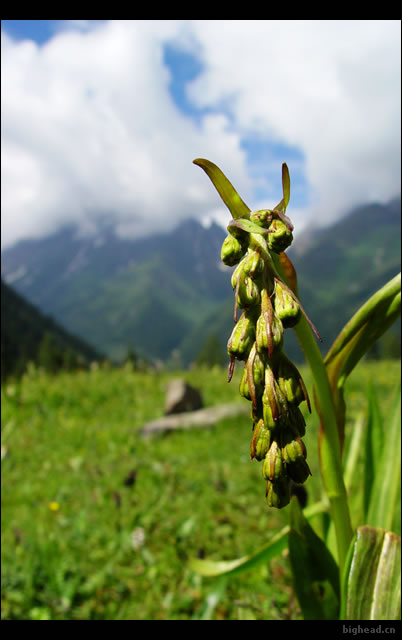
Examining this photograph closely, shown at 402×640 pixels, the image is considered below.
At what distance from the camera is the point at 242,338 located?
3.47 ft

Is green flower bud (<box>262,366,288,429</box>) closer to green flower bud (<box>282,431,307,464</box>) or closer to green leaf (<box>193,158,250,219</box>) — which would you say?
green flower bud (<box>282,431,307,464</box>)

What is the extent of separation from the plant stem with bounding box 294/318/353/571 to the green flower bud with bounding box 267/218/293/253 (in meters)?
0.43

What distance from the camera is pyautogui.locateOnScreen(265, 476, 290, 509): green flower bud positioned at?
43.5 inches

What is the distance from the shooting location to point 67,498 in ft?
15.9

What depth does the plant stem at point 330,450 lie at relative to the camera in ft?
4.75

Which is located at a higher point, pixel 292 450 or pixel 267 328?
pixel 267 328

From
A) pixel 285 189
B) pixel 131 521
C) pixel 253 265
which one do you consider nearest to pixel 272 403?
pixel 253 265

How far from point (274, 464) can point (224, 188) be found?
0.73 metres

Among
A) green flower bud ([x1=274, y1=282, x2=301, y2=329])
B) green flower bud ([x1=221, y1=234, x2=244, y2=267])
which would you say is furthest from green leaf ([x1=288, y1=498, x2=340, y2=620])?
green flower bud ([x1=221, y1=234, x2=244, y2=267])

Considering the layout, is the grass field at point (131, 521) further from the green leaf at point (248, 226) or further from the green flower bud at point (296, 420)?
the green leaf at point (248, 226)

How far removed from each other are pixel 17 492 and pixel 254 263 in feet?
16.7

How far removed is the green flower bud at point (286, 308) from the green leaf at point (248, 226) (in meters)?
0.13

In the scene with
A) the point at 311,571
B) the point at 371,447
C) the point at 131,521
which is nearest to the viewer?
the point at 311,571

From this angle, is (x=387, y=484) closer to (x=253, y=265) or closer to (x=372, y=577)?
(x=372, y=577)
